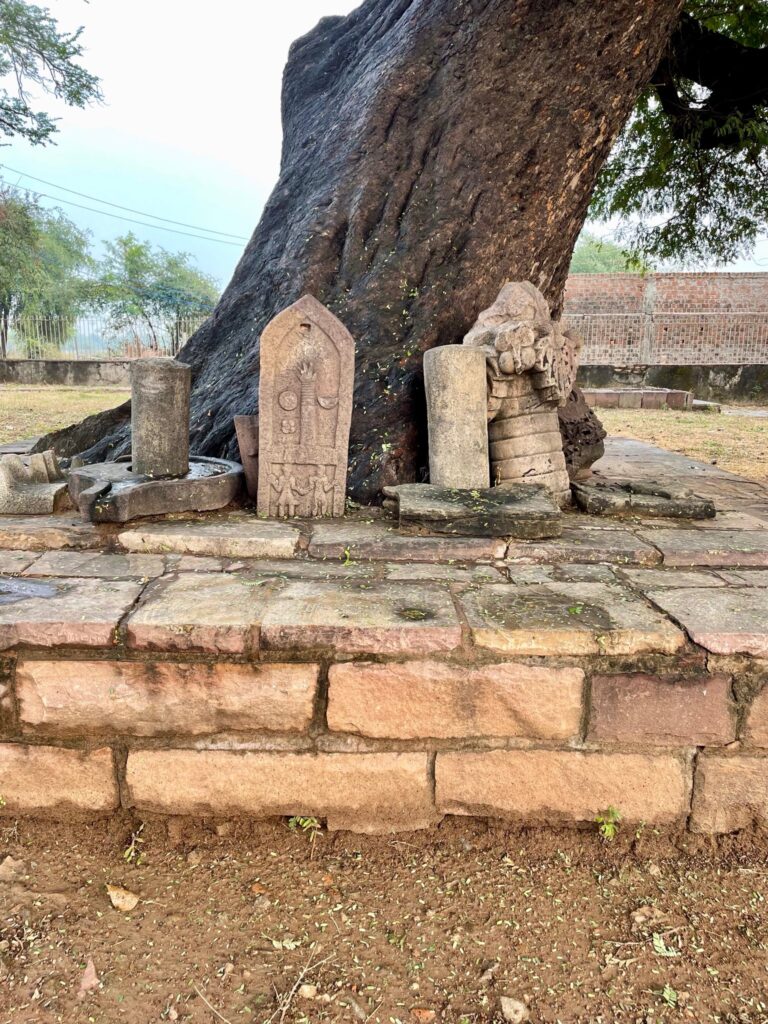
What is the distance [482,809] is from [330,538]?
1290 mm

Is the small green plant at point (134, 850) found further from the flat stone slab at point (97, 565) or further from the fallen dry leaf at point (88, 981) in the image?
the flat stone slab at point (97, 565)

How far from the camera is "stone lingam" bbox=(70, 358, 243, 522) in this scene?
329 centimetres

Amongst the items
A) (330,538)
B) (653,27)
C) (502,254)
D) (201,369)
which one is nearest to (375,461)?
(330,538)

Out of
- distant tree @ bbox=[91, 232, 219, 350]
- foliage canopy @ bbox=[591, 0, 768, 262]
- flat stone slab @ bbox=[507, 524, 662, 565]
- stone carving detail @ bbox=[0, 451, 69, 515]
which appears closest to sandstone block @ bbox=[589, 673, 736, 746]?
flat stone slab @ bbox=[507, 524, 662, 565]

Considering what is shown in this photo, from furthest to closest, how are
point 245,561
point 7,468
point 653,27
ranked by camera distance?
point 653,27 → point 7,468 → point 245,561

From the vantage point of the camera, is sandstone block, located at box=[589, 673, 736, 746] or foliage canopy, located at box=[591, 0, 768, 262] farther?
foliage canopy, located at box=[591, 0, 768, 262]

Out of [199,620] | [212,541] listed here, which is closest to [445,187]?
[212,541]

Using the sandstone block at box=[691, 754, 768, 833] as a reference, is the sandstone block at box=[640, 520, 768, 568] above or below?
above

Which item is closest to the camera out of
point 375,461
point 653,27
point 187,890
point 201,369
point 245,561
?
point 187,890

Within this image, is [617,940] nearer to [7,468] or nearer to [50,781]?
[50,781]

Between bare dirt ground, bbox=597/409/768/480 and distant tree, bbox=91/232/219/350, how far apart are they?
71.1 feet

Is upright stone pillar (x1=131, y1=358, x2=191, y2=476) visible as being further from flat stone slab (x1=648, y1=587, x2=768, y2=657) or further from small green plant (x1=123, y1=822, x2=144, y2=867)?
flat stone slab (x1=648, y1=587, x2=768, y2=657)

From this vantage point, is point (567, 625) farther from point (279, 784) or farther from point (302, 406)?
point (302, 406)

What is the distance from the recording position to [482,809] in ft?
7.38
